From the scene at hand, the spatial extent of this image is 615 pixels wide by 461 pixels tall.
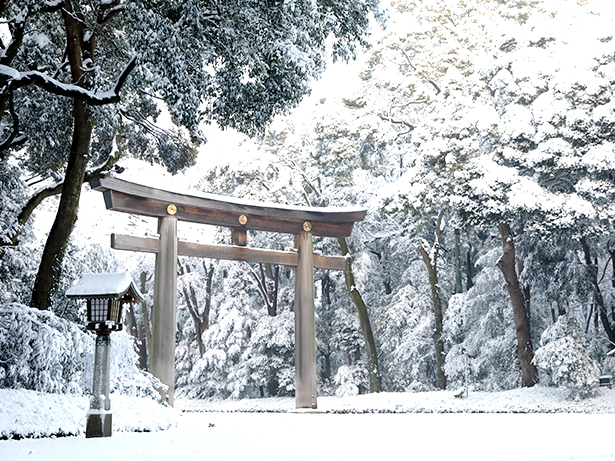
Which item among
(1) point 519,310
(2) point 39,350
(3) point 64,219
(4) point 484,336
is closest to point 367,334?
(4) point 484,336

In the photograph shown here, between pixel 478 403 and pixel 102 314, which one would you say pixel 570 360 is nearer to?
pixel 478 403

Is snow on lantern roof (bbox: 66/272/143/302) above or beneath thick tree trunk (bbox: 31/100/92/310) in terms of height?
beneath

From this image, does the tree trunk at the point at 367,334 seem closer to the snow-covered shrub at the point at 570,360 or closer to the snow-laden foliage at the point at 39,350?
the snow-covered shrub at the point at 570,360

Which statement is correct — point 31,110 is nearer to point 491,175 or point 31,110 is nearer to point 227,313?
point 491,175

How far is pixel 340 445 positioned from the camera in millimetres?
5328

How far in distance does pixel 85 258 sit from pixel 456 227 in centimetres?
794

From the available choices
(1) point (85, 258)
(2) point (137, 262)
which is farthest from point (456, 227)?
(2) point (137, 262)

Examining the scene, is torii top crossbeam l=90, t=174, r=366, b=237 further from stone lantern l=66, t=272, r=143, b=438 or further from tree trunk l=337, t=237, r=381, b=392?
tree trunk l=337, t=237, r=381, b=392

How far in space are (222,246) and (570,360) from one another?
287 inches

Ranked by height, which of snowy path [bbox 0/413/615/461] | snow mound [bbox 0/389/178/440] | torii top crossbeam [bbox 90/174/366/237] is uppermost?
torii top crossbeam [bbox 90/174/366/237]

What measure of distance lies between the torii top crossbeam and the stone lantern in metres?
3.75

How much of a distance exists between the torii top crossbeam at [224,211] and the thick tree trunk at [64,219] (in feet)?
7.04

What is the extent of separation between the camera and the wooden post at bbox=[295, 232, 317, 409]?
12.2 metres

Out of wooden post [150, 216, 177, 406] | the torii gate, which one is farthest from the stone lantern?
wooden post [150, 216, 177, 406]
